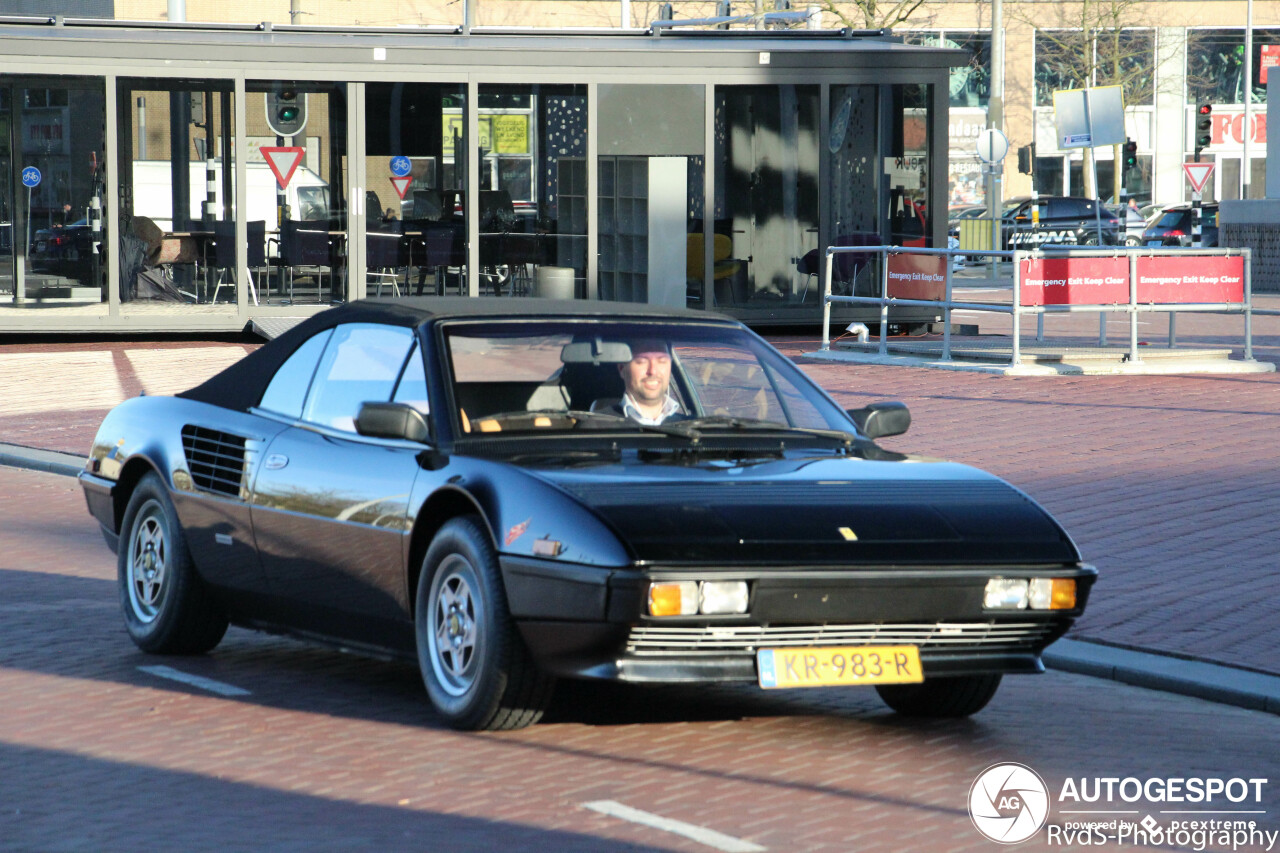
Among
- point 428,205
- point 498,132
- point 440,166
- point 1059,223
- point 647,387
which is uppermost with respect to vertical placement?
point 498,132

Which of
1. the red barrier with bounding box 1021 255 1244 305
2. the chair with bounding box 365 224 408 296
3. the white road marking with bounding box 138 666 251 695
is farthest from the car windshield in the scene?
the chair with bounding box 365 224 408 296

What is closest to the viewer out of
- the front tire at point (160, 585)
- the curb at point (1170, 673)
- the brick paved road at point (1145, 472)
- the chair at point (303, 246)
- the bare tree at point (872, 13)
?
the curb at point (1170, 673)

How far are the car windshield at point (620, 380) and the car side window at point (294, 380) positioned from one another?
0.72 m

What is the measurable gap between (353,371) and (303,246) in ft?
58.3

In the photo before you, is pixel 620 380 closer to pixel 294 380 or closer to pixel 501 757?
pixel 294 380

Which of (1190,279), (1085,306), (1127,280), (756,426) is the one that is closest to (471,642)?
(756,426)

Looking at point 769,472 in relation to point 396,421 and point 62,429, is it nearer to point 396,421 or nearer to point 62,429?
point 396,421

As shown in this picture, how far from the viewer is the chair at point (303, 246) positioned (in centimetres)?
2400

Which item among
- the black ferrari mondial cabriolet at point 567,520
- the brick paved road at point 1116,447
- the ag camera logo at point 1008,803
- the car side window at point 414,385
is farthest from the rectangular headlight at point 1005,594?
the car side window at point 414,385

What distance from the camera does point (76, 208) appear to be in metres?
23.5

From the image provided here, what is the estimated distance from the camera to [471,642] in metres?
5.74

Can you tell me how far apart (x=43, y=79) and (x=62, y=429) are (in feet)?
31.4

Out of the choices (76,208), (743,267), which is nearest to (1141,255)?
(743,267)

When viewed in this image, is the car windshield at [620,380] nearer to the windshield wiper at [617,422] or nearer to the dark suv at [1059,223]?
the windshield wiper at [617,422]
